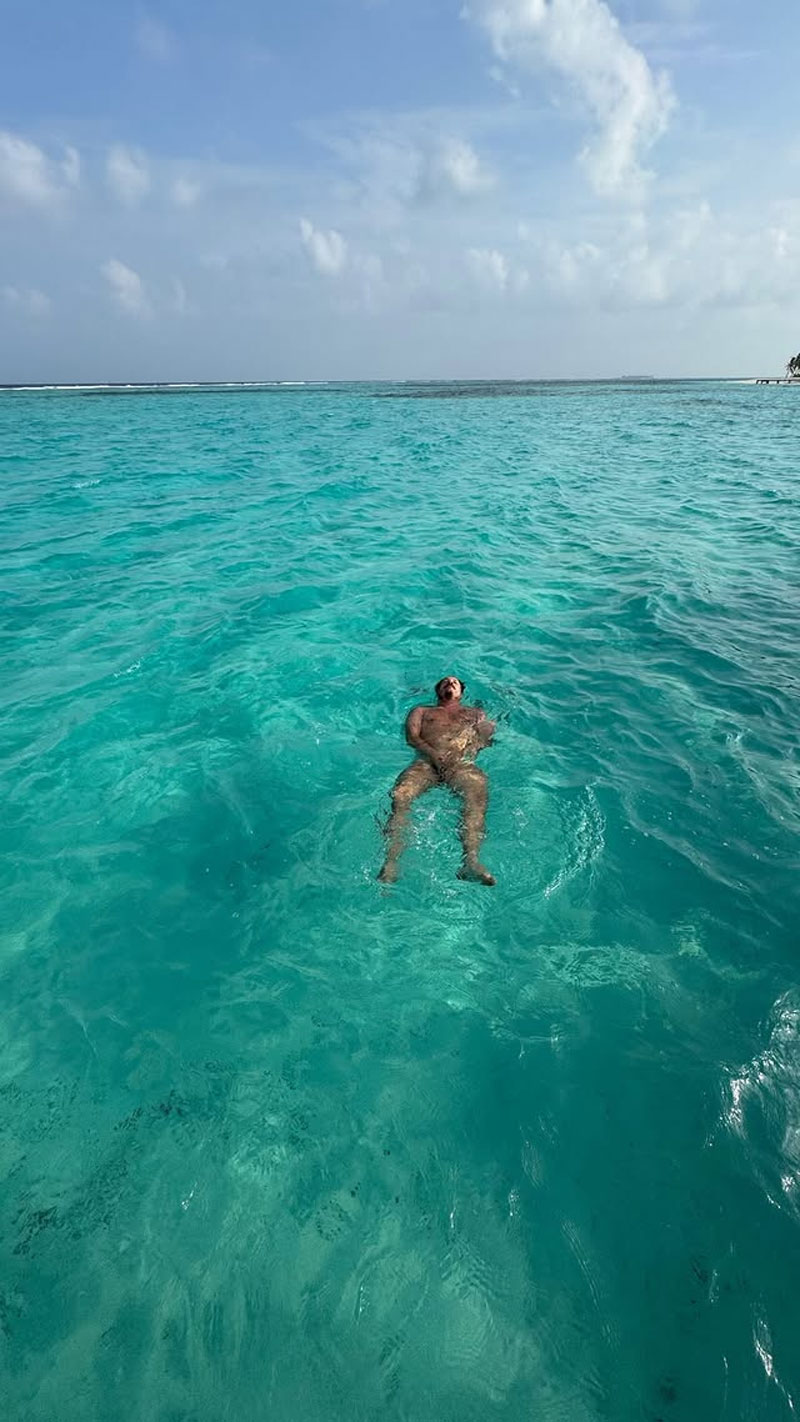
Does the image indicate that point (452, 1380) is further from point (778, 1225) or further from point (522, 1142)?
point (778, 1225)

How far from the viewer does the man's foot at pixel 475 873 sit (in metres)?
6.17

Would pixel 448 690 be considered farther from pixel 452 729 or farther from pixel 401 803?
pixel 401 803

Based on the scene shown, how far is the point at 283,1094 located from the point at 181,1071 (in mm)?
798

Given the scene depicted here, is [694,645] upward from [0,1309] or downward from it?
upward

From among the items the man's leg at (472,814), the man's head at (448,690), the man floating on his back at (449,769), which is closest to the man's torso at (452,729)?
the man floating on his back at (449,769)

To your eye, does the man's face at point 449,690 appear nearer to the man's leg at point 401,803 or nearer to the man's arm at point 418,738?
the man's arm at point 418,738

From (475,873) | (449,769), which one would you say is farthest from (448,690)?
(475,873)

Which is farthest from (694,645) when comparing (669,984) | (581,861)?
(669,984)

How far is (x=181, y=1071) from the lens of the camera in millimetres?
4762

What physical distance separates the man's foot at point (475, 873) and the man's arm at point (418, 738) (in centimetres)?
157

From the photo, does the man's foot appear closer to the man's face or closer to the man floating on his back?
the man floating on his back

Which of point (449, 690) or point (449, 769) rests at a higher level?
point (449, 690)

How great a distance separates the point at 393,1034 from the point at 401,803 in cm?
261

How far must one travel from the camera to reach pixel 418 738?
27.1 ft
